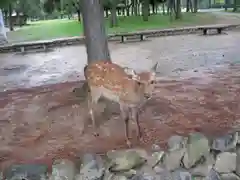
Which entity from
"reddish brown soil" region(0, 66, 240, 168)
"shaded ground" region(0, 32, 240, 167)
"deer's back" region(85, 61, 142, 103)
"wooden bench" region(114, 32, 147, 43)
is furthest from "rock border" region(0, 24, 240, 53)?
"deer's back" region(85, 61, 142, 103)

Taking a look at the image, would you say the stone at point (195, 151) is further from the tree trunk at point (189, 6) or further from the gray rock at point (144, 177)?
the tree trunk at point (189, 6)

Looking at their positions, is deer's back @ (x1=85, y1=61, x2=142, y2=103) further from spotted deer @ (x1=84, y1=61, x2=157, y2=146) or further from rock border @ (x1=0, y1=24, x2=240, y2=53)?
rock border @ (x1=0, y1=24, x2=240, y2=53)

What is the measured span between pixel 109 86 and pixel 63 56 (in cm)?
894

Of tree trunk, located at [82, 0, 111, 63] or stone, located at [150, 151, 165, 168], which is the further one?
tree trunk, located at [82, 0, 111, 63]

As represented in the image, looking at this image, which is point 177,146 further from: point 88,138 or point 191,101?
point 191,101

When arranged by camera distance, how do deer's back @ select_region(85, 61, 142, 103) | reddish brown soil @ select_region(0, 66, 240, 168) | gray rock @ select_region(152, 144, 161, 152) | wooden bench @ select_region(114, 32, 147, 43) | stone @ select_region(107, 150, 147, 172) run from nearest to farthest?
stone @ select_region(107, 150, 147, 172)
gray rock @ select_region(152, 144, 161, 152)
deer's back @ select_region(85, 61, 142, 103)
reddish brown soil @ select_region(0, 66, 240, 168)
wooden bench @ select_region(114, 32, 147, 43)

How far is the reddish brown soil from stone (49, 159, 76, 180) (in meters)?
0.60

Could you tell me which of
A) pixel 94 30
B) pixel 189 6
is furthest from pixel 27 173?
pixel 189 6

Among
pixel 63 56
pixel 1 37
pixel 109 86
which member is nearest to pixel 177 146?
pixel 109 86

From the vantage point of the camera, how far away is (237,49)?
455 inches

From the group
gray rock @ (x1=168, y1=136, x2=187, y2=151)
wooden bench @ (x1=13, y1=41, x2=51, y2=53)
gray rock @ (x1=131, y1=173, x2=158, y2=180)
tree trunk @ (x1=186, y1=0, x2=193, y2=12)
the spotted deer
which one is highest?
tree trunk @ (x1=186, y1=0, x2=193, y2=12)

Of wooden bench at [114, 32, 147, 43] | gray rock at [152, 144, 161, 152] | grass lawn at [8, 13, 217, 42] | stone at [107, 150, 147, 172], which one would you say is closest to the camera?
stone at [107, 150, 147, 172]

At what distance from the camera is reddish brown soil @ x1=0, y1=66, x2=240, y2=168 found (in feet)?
13.0

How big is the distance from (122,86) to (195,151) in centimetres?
102
